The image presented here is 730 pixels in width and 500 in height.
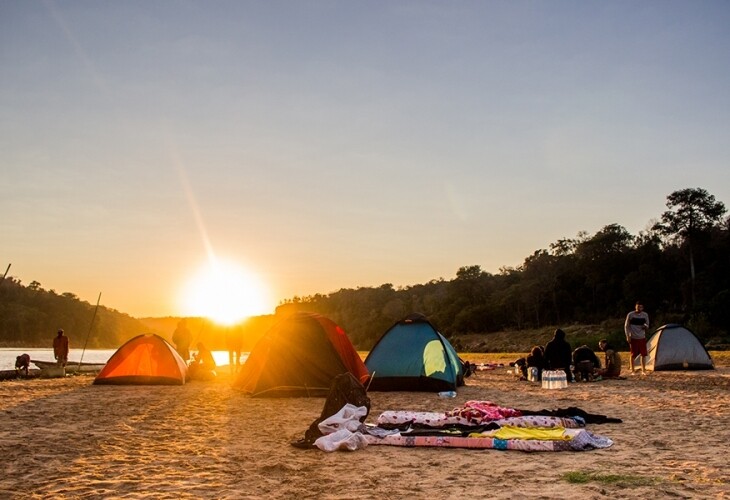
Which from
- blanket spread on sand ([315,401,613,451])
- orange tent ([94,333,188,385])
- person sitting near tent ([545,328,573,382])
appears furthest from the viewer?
orange tent ([94,333,188,385])

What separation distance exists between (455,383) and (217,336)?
1304cm

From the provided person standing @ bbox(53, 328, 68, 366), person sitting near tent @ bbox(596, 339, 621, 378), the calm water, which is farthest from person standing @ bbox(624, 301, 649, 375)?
the calm water

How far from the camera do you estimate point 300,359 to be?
47.1 feet

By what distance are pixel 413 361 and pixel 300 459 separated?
8.55 meters

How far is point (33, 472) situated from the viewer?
6.53 meters

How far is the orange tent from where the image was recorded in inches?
712

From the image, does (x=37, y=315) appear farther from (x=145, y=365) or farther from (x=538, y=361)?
(x=538, y=361)

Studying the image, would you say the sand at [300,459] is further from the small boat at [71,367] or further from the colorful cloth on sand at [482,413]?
the small boat at [71,367]

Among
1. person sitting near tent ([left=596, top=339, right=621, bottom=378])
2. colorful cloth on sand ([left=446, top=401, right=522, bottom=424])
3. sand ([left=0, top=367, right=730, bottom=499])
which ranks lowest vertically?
sand ([left=0, top=367, right=730, bottom=499])

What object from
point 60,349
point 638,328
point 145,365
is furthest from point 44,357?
point 638,328

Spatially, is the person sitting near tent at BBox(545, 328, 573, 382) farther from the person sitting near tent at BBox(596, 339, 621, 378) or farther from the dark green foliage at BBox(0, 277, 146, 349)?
the dark green foliage at BBox(0, 277, 146, 349)

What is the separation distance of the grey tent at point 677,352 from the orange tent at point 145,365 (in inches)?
605

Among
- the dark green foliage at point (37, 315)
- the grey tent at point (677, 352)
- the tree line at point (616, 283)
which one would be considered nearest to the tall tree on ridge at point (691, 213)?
the tree line at point (616, 283)

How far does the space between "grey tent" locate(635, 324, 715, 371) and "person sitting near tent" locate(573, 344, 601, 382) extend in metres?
3.91
